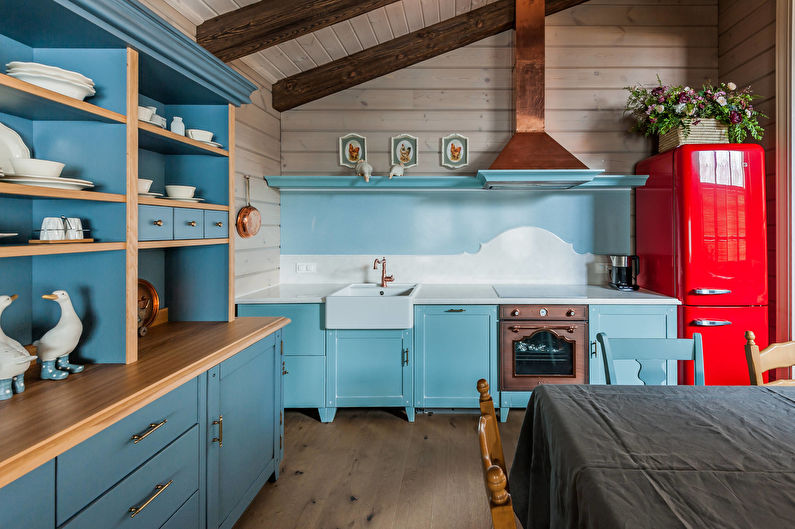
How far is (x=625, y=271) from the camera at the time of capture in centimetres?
331

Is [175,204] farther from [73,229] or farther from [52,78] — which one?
[52,78]

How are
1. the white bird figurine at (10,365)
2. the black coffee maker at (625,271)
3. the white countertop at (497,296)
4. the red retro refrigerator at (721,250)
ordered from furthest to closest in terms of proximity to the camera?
the black coffee maker at (625,271) < the white countertop at (497,296) < the red retro refrigerator at (721,250) < the white bird figurine at (10,365)

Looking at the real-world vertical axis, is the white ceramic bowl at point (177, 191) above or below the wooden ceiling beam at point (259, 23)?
below

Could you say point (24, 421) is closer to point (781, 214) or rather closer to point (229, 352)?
point (229, 352)

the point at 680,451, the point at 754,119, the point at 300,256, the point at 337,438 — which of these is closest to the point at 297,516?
the point at 337,438

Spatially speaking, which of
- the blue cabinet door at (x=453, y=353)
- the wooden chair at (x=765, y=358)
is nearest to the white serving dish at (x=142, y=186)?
the blue cabinet door at (x=453, y=353)

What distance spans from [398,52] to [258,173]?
1.40m

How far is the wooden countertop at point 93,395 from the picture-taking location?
904mm

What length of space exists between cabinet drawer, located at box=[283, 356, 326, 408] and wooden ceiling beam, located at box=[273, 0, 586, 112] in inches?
77.6

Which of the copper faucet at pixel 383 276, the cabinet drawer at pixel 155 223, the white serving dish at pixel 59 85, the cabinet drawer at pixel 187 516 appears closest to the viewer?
the white serving dish at pixel 59 85

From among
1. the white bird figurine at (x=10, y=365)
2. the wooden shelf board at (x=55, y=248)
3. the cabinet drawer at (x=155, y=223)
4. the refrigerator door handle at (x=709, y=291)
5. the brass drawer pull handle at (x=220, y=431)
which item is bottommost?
the brass drawer pull handle at (x=220, y=431)

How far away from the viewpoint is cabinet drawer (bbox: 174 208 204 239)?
177 cm

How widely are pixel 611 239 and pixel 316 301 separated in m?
2.39

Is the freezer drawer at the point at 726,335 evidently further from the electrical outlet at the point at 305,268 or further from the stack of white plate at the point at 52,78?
the stack of white plate at the point at 52,78
